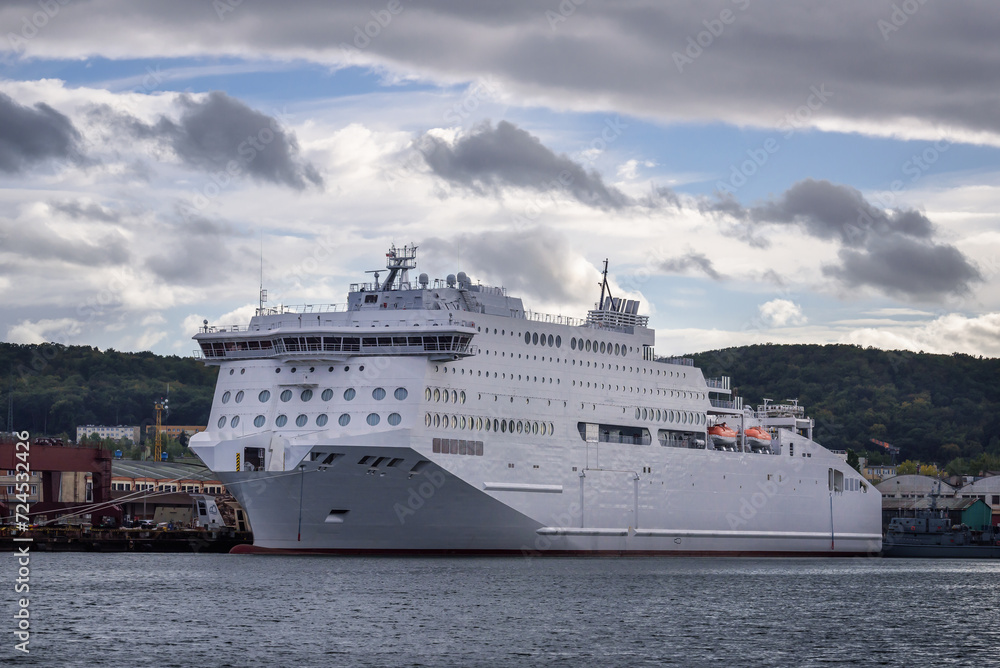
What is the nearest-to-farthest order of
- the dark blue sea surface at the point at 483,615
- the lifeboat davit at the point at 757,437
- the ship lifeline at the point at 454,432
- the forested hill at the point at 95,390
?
the dark blue sea surface at the point at 483,615 < the ship lifeline at the point at 454,432 < the lifeboat davit at the point at 757,437 < the forested hill at the point at 95,390

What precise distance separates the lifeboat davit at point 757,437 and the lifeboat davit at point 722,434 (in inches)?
77.3

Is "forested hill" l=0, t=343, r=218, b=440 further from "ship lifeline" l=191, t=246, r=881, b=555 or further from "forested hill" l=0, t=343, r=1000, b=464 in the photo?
"ship lifeline" l=191, t=246, r=881, b=555

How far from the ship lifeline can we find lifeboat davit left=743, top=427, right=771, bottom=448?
18.3 feet

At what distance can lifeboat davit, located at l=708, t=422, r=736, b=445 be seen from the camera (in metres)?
62.7

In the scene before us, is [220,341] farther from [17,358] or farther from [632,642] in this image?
[17,358]

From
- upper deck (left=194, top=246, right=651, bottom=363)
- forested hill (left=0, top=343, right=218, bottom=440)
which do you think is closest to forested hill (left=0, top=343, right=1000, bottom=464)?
forested hill (left=0, top=343, right=218, bottom=440)

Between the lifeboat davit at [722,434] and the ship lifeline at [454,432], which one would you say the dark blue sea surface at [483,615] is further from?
the lifeboat davit at [722,434]

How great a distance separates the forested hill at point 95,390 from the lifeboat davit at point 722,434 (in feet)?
273

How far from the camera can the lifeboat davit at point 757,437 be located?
2571 inches

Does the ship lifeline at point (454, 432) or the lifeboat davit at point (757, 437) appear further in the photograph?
the lifeboat davit at point (757, 437)

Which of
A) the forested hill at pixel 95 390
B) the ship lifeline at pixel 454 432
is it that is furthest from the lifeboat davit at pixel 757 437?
the forested hill at pixel 95 390

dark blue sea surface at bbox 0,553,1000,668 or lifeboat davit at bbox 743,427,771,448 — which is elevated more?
lifeboat davit at bbox 743,427,771,448

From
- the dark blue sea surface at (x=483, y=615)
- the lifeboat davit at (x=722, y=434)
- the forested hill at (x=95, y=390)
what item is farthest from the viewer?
the forested hill at (x=95, y=390)

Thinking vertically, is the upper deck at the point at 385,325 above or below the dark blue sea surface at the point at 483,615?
above
